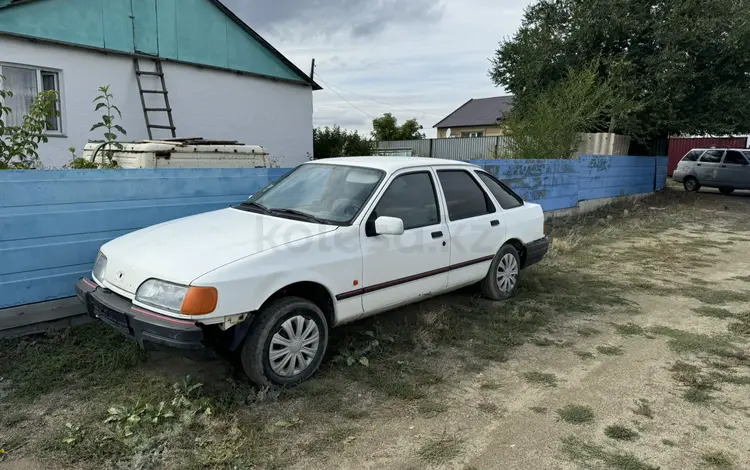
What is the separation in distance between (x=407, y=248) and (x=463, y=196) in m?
1.07

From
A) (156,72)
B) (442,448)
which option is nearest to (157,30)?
(156,72)

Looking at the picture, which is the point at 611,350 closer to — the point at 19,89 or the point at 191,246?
the point at 191,246

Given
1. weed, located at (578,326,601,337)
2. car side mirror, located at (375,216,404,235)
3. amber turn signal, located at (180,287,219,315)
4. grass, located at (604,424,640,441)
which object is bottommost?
grass, located at (604,424,640,441)

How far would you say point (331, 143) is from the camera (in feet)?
59.3

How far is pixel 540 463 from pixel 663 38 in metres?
15.2

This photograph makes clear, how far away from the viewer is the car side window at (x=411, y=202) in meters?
4.12

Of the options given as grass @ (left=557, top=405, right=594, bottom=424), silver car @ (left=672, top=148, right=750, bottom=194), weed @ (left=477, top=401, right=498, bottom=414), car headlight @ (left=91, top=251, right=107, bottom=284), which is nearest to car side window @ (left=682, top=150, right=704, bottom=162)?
silver car @ (left=672, top=148, right=750, bottom=194)

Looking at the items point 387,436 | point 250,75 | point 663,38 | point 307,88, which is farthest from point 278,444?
point 663,38

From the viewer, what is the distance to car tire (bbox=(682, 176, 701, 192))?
60.9 ft

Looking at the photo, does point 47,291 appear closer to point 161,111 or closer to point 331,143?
point 161,111

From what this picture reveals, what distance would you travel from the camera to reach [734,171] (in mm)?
17562

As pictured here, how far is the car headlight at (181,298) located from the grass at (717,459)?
9.62ft

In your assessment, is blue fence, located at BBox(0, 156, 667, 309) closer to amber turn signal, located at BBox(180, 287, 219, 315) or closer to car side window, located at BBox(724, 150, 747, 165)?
amber turn signal, located at BBox(180, 287, 219, 315)

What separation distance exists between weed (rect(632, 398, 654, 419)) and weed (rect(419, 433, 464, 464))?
49.0 inches
